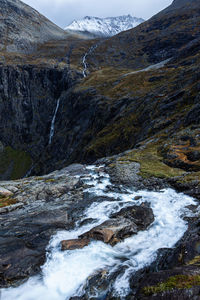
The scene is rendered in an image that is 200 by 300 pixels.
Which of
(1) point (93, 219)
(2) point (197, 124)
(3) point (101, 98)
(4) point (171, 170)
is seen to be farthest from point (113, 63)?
(1) point (93, 219)

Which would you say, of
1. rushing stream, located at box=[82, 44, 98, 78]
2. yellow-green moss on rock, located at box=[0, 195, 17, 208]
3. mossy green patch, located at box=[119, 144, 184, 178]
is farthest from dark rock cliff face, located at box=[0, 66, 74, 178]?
yellow-green moss on rock, located at box=[0, 195, 17, 208]

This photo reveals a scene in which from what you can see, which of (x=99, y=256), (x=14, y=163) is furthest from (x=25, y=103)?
(x=99, y=256)

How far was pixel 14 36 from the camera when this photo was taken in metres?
178

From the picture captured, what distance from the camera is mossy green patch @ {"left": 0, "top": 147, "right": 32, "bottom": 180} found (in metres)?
98.3

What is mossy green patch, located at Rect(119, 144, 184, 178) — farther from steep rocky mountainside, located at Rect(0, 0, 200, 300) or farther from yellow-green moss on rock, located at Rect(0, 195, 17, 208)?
yellow-green moss on rock, located at Rect(0, 195, 17, 208)

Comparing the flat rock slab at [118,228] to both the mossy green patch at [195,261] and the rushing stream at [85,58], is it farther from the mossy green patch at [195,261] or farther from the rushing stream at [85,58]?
the rushing stream at [85,58]

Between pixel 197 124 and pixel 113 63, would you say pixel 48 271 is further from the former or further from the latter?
pixel 113 63

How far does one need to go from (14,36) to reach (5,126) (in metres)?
112

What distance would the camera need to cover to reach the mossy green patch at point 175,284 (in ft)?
19.1

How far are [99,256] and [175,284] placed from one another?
5898 mm

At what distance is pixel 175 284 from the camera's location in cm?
600

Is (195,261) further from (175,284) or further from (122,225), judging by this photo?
(122,225)

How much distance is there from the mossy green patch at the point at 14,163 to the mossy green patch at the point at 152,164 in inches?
3160

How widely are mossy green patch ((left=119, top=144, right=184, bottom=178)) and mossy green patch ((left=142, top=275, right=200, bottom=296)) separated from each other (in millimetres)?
16622
